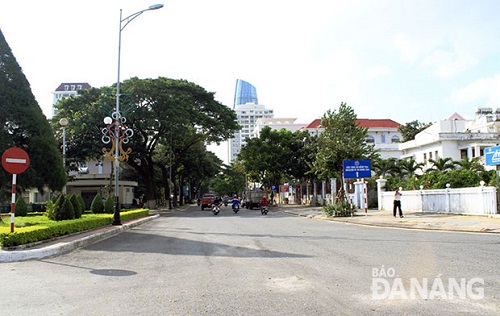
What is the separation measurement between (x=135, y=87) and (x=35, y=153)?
1874cm

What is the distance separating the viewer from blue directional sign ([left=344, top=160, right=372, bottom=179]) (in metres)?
26.8

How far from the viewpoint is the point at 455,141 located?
43375 millimetres

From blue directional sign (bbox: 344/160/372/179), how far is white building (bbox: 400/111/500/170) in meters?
20.0

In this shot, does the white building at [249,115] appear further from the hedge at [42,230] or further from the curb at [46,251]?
the curb at [46,251]

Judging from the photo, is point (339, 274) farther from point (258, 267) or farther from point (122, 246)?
point (122, 246)

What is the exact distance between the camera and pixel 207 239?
47.2 ft

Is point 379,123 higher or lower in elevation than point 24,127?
higher

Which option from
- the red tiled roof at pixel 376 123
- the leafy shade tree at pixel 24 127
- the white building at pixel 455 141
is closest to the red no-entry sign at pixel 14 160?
the leafy shade tree at pixel 24 127

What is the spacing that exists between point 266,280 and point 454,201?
18393mm

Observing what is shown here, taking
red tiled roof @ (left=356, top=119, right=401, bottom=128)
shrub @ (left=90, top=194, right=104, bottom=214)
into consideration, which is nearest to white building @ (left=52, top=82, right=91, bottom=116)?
red tiled roof @ (left=356, top=119, right=401, bottom=128)

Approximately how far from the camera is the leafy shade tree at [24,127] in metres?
19.3

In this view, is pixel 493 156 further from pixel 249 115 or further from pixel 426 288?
pixel 249 115

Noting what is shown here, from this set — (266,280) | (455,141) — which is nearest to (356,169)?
(266,280)

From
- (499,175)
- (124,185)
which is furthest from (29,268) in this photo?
(124,185)
